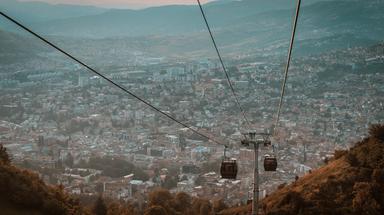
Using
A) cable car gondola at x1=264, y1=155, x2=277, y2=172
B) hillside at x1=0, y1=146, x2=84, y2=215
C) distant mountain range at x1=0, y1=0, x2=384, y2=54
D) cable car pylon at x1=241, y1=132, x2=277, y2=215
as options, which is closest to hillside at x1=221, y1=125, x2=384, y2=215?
cable car gondola at x1=264, y1=155, x2=277, y2=172

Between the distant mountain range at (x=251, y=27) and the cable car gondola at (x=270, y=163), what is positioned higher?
the distant mountain range at (x=251, y=27)

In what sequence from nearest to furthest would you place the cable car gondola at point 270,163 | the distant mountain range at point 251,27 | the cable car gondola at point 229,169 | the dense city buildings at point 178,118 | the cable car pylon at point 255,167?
the cable car pylon at point 255,167 → the cable car gondola at point 229,169 → the cable car gondola at point 270,163 → the dense city buildings at point 178,118 → the distant mountain range at point 251,27

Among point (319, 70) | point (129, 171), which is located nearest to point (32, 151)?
point (129, 171)

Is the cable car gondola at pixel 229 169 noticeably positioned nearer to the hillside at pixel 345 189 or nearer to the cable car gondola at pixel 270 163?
the cable car gondola at pixel 270 163

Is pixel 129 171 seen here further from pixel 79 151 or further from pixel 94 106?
pixel 94 106

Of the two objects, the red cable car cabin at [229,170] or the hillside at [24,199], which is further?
the hillside at [24,199]

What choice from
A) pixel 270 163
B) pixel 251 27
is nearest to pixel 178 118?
pixel 270 163

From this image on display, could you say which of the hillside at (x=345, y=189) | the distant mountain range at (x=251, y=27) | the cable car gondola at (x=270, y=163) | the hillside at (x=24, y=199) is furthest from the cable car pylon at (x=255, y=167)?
the distant mountain range at (x=251, y=27)

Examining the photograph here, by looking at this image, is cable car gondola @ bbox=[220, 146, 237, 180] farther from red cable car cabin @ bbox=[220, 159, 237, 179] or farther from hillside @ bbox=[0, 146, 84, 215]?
hillside @ bbox=[0, 146, 84, 215]
